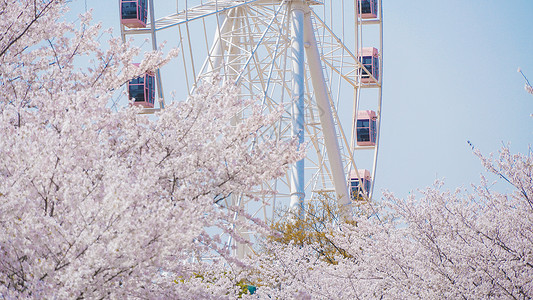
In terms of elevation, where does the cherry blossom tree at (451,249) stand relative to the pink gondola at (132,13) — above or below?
below

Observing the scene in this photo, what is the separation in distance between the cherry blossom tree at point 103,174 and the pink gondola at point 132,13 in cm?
1036

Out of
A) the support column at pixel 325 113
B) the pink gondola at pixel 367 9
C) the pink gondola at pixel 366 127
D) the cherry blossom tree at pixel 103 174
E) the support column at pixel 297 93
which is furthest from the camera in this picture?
the pink gondola at pixel 366 127

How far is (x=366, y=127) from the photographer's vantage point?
28.5m

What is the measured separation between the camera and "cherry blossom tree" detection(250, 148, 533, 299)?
849 centimetres

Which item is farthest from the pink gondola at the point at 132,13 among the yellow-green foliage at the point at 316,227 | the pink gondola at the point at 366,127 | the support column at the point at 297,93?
the pink gondola at the point at 366,127

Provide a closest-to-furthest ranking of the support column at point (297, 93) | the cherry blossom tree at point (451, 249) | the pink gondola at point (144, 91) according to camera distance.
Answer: the cherry blossom tree at point (451, 249)
the pink gondola at point (144, 91)
the support column at point (297, 93)

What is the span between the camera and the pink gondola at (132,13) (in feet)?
61.1

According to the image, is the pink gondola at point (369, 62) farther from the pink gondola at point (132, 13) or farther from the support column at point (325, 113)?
the pink gondola at point (132, 13)

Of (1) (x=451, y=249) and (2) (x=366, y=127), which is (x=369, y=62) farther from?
(1) (x=451, y=249)

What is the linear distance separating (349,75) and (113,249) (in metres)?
24.4

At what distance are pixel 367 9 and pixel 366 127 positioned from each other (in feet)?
16.0

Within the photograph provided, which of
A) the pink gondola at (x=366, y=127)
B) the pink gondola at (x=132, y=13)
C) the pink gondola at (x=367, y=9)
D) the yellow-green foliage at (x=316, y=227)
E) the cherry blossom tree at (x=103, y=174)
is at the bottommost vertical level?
the yellow-green foliage at (x=316, y=227)

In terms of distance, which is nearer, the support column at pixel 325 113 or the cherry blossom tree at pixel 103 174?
the cherry blossom tree at pixel 103 174

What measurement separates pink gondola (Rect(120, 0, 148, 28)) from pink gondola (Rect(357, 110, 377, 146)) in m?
12.4
